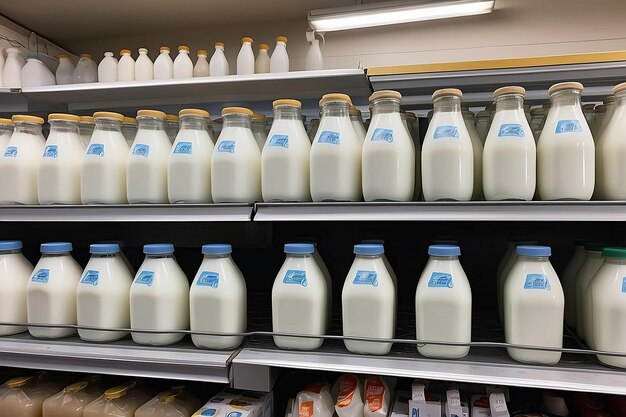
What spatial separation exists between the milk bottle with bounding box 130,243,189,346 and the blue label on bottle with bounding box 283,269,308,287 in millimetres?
369

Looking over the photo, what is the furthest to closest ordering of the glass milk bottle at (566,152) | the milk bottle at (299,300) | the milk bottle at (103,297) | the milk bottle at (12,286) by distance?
the milk bottle at (12,286) < the milk bottle at (103,297) < the milk bottle at (299,300) < the glass milk bottle at (566,152)

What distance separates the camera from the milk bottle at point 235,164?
1305mm

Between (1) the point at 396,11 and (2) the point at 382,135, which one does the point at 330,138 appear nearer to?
(2) the point at 382,135

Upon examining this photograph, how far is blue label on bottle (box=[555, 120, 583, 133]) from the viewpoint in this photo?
1.12m

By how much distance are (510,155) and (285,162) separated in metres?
0.64

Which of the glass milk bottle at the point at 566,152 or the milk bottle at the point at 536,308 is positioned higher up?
the glass milk bottle at the point at 566,152

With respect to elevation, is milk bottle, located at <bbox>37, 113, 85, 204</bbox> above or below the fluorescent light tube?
below

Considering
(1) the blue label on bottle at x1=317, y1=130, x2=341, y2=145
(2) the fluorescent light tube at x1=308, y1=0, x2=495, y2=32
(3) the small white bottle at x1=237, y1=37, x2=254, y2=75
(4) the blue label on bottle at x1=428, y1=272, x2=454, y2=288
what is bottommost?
(4) the blue label on bottle at x1=428, y1=272, x2=454, y2=288

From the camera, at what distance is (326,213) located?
1241mm

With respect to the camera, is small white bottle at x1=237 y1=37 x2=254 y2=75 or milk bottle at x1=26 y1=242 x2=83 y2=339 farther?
small white bottle at x1=237 y1=37 x2=254 y2=75

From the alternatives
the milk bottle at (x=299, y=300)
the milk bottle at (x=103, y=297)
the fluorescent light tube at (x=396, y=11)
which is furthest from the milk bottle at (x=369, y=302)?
the fluorescent light tube at (x=396, y=11)

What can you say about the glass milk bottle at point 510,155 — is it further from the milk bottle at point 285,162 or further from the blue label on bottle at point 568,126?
the milk bottle at point 285,162

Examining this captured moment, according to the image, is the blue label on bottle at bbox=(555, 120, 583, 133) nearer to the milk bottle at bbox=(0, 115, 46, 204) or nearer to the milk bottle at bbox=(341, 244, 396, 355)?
the milk bottle at bbox=(341, 244, 396, 355)

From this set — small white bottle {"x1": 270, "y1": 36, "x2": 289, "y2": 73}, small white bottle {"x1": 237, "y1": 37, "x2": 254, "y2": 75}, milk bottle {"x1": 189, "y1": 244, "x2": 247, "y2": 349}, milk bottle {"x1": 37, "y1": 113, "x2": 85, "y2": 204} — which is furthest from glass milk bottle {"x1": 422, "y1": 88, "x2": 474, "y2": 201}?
milk bottle {"x1": 37, "y1": 113, "x2": 85, "y2": 204}
